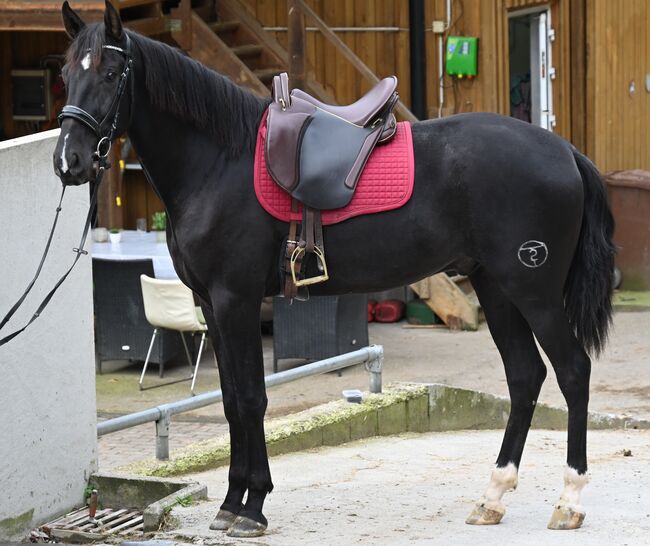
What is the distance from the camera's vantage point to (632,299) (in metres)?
14.0

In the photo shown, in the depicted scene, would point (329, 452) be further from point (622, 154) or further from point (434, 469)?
point (622, 154)

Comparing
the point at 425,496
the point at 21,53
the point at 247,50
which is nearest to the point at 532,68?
the point at 247,50

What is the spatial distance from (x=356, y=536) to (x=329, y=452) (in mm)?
1860

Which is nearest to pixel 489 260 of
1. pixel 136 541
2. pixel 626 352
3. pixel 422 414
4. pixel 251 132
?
pixel 251 132

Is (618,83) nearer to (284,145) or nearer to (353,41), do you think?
(353,41)

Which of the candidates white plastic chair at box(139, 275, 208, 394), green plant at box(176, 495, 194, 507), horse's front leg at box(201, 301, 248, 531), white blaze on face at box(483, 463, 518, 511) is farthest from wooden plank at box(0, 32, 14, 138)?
white blaze on face at box(483, 463, 518, 511)

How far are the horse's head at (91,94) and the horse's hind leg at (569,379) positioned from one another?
186 cm

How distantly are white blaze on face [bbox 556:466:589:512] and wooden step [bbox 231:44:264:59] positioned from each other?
32.3 feet

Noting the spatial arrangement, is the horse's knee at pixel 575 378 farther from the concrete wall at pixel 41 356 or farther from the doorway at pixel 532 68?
the doorway at pixel 532 68

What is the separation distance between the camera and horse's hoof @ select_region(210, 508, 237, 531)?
5.23 meters

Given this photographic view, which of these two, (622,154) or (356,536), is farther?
(622,154)

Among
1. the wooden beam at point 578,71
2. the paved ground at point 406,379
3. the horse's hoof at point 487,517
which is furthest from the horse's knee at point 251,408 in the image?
the wooden beam at point 578,71

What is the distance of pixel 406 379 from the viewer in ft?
34.9

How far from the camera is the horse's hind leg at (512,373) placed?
5371 mm
